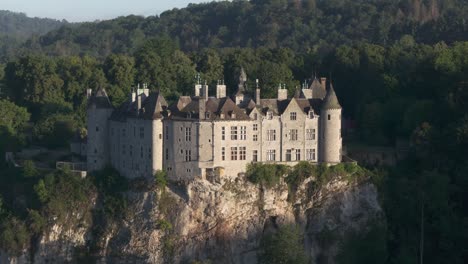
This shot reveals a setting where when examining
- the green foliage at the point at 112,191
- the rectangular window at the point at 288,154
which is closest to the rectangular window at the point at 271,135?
the rectangular window at the point at 288,154

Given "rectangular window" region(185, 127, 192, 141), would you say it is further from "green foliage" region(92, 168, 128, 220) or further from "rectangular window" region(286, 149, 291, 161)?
"rectangular window" region(286, 149, 291, 161)

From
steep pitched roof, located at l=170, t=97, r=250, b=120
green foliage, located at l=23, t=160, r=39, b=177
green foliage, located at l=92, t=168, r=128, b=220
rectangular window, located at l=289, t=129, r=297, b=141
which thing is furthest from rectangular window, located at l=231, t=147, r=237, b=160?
green foliage, located at l=23, t=160, r=39, b=177

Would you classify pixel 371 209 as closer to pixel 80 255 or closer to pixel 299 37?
pixel 80 255

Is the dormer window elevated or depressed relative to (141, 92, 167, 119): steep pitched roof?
depressed

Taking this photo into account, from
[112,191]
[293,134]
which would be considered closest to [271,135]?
[293,134]

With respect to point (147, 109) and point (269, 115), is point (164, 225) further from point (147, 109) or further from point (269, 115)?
point (269, 115)

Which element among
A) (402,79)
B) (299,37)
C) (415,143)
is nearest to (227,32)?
(299,37)
